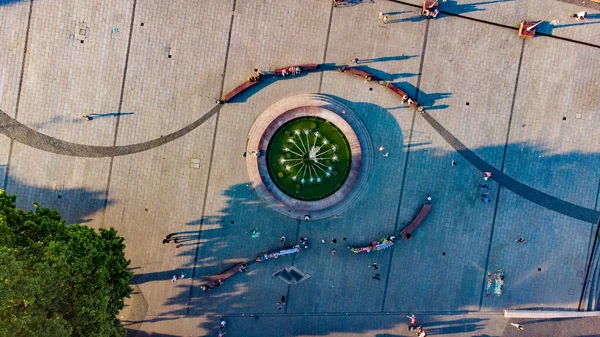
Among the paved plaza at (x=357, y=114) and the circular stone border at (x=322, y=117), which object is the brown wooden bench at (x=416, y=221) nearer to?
the paved plaza at (x=357, y=114)

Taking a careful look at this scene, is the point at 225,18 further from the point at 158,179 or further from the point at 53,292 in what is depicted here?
the point at 53,292

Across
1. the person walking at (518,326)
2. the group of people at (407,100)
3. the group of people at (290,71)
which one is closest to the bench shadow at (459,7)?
the group of people at (407,100)

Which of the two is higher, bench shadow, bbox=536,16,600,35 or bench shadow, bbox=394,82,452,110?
bench shadow, bbox=536,16,600,35

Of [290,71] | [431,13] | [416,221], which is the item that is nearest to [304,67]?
[290,71]

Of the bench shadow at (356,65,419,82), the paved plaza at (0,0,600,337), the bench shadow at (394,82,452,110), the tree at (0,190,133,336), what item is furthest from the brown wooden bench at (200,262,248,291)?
the bench shadow at (394,82,452,110)

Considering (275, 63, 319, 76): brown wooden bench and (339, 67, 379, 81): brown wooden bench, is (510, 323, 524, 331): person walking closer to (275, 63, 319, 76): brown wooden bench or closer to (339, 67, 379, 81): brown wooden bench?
(339, 67, 379, 81): brown wooden bench

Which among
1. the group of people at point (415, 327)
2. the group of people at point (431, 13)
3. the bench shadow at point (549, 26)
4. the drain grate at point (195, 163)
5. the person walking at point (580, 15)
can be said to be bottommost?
the group of people at point (415, 327)
